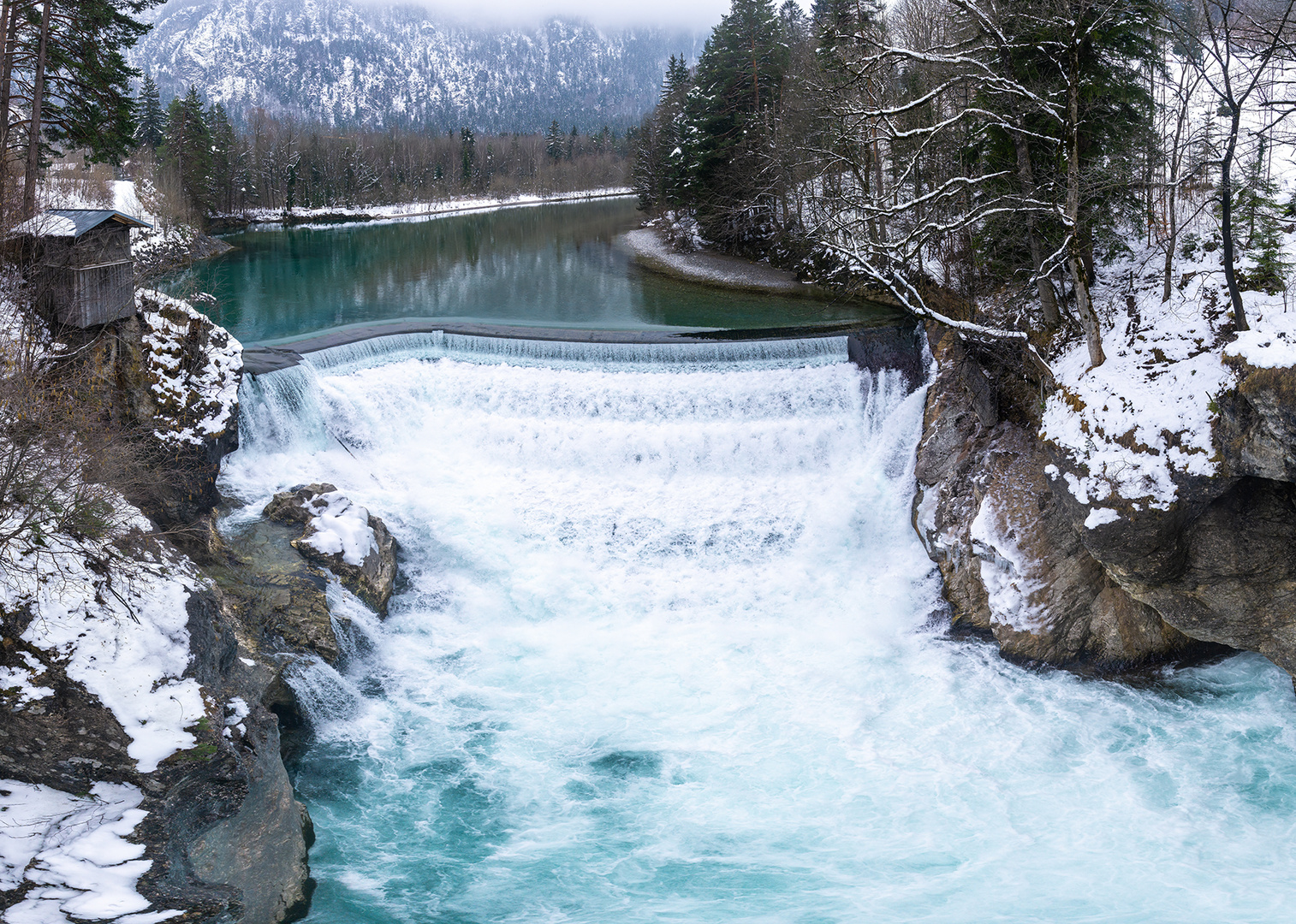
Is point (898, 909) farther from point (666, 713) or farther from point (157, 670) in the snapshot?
point (157, 670)

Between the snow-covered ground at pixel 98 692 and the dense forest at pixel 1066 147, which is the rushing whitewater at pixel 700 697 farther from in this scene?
the dense forest at pixel 1066 147

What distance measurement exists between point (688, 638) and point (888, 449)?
6025mm

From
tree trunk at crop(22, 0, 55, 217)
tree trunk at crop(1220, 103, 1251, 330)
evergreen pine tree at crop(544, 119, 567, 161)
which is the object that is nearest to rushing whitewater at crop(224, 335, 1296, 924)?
tree trunk at crop(1220, 103, 1251, 330)

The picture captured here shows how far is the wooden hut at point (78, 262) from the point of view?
1298 centimetres

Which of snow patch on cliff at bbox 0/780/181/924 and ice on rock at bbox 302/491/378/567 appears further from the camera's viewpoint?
ice on rock at bbox 302/491/378/567

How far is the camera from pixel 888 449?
17.0 metres

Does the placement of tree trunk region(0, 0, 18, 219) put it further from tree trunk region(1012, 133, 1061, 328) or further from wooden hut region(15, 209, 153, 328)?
tree trunk region(1012, 133, 1061, 328)

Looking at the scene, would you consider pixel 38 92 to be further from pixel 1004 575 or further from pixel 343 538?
pixel 1004 575

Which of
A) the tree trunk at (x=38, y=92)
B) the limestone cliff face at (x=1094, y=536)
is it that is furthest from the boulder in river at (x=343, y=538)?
the limestone cliff face at (x=1094, y=536)

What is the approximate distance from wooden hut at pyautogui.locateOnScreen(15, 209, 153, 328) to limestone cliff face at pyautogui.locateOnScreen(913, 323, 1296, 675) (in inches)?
555

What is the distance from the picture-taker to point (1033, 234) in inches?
578

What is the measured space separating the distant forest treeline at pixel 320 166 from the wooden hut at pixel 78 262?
3875 cm

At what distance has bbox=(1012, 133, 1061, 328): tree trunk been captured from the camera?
46.2ft

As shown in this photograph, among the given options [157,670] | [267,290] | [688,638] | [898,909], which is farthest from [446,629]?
[267,290]
